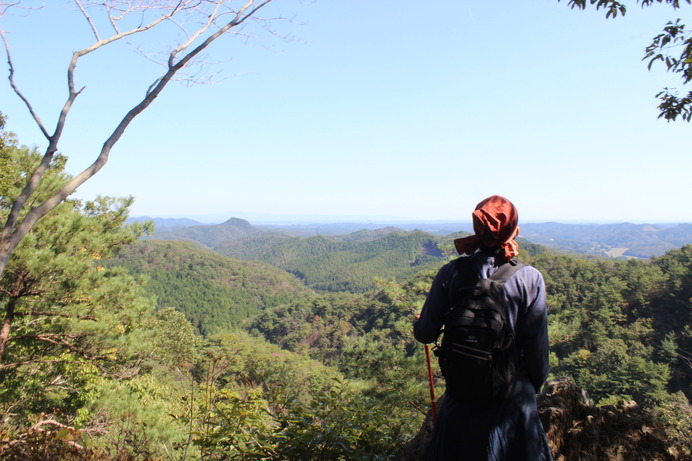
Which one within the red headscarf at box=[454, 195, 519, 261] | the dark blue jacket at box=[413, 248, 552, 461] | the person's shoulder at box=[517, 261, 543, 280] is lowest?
the dark blue jacket at box=[413, 248, 552, 461]

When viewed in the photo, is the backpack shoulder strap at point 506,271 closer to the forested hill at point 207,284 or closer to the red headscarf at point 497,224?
the red headscarf at point 497,224

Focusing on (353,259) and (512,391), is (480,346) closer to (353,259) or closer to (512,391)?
(512,391)

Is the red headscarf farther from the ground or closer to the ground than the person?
farther from the ground

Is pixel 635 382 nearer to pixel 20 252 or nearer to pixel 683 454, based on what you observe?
pixel 683 454

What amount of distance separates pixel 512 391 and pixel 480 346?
0.69ft

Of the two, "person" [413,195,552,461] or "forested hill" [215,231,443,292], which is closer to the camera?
"person" [413,195,552,461]

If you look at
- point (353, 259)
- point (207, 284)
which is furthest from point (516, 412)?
point (353, 259)

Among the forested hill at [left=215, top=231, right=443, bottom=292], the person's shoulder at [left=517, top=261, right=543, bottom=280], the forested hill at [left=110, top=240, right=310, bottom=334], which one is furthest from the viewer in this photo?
the forested hill at [left=215, top=231, right=443, bottom=292]

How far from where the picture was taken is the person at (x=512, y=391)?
1144 millimetres

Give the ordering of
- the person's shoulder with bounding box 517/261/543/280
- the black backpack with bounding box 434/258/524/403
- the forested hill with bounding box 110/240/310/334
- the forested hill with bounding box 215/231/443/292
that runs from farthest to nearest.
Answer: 1. the forested hill with bounding box 215/231/443/292
2. the forested hill with bounding box 110/240/310/334
3. the person's shoulder with bounding box 517/261/543/280
4. the black backpack with bounding box 434/258/524/403

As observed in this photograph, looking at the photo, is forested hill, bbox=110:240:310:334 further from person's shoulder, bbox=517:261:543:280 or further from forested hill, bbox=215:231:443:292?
person's shoulder, bbox=517:261:543:280

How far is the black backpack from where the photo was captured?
1.07 m

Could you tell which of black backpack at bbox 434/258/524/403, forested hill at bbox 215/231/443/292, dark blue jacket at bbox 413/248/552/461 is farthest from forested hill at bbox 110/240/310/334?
black backpack at bbox 434/258/524/403

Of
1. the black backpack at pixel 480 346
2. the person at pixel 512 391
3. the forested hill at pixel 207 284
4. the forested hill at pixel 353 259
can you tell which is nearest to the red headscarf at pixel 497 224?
the person at pixel 512 391
